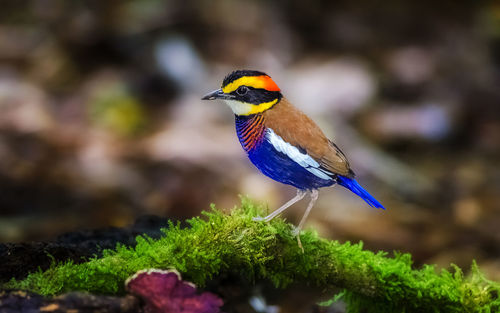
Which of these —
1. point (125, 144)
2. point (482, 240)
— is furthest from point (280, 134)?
point (125, 144)

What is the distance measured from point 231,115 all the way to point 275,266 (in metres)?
5.23

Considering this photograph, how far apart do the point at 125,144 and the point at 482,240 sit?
13.0ft

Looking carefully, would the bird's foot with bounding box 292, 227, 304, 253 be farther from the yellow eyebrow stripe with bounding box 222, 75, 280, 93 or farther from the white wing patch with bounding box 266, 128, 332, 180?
the yellow eyebrow stripe with bounding box 222, 75, 280, 93

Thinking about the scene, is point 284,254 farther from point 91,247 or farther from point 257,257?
point 91,247

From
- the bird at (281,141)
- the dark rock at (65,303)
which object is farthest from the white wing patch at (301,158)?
the dark rock at (65,303)

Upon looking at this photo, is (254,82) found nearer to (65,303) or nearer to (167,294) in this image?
(167,294)

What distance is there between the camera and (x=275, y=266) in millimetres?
2689

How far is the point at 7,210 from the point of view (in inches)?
241

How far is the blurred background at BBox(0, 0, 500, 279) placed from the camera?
240 inches

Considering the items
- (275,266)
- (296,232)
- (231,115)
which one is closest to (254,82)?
(296,232)

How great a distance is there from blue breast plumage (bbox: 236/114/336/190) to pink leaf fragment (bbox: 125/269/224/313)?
811 millimetres

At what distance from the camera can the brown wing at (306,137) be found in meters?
2.68

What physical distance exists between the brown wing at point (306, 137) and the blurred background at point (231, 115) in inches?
100

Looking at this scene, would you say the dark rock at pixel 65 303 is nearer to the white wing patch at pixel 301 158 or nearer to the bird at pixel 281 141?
the bird at pixel 281 141
